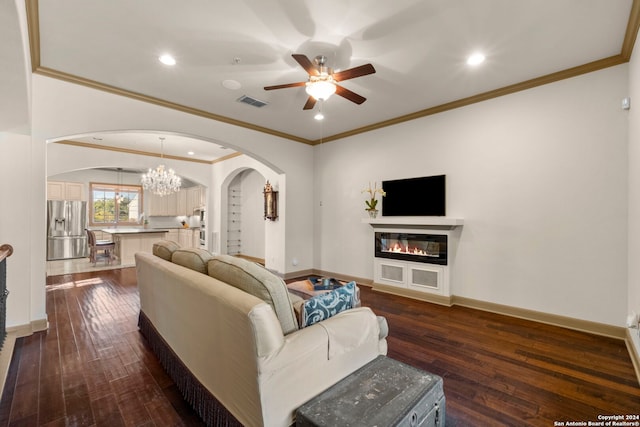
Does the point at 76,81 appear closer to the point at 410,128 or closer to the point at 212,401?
the point at 212,401

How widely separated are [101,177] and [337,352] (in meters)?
10.9

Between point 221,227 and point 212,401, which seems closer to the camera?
point 212,401

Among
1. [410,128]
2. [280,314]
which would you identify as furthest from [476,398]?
[410,128]

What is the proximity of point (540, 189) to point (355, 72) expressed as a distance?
271 cm

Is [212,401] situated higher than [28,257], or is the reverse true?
[28,257]

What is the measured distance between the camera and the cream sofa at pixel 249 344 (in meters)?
1.33

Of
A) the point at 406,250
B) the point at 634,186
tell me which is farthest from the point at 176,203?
the point at 634,186

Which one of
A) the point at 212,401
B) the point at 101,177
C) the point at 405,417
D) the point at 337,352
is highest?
the point at 101,177

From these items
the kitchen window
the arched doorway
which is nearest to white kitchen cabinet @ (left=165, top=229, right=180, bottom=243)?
the kitchen window

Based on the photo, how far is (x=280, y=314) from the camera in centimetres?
154

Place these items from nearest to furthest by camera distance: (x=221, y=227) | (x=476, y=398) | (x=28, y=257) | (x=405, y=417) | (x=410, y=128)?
(x=405, y=417)
(x=476, y=398)
(x=28, y=257)
(x=410, y=128)
(x=221, y=227)

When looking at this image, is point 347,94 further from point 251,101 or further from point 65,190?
point 65,190

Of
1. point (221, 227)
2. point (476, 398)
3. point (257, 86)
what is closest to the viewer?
point (476, 398)

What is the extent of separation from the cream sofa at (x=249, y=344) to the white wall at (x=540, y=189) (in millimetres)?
2582
